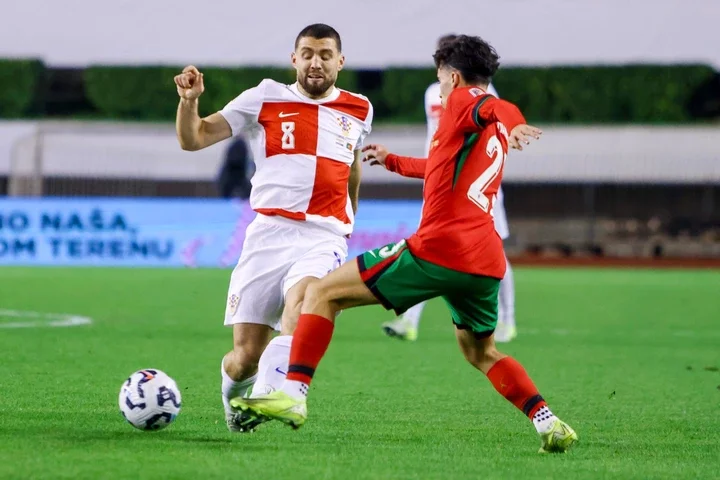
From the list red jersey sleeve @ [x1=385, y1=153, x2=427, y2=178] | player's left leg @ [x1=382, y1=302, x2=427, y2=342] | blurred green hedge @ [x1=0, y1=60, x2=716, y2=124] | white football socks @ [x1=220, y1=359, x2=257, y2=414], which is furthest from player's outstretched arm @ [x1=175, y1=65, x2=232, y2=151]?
blurred green hedge @ [x1=0, y1=60, x2=716, y2=124]

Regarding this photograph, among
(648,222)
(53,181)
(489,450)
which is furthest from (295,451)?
(648,222)

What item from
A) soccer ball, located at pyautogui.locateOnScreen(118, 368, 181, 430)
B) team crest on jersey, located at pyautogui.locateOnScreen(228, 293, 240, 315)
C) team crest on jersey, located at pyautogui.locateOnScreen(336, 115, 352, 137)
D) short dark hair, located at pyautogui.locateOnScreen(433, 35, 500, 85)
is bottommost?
soccer ball, located at pyautogui.locateOnScreen(118, 368, 181, 430)

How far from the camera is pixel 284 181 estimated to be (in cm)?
623

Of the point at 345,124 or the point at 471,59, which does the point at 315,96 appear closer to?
the point at 345,124

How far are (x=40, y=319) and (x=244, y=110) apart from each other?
20.2 ft

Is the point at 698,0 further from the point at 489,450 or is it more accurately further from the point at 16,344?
the point at 489,450

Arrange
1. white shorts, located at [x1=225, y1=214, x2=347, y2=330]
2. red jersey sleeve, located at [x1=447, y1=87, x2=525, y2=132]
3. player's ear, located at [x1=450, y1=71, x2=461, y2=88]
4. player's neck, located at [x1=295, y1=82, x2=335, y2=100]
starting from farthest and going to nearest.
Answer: player's neck, located at [x1=295, y1=82, x2=335, y2=100] < white shorts, located at [x1=225, y1=214, x2=347, y2=330] < player's ear, located at [x1=450, y1=71, x2=461, y2=88] < red jersey sleeve, located at [x1=447, y1=87, x2=525, y2=132]

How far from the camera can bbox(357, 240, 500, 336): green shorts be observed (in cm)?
540

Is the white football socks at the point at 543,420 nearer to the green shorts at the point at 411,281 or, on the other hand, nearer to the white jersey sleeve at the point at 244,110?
the green shorts at the point at 411,281

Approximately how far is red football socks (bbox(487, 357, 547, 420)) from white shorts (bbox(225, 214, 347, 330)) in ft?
3.14

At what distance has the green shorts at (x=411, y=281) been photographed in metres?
5.40

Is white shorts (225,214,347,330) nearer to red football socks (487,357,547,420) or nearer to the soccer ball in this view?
the soccer ball

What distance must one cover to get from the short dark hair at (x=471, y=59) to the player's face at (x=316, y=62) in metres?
0.79

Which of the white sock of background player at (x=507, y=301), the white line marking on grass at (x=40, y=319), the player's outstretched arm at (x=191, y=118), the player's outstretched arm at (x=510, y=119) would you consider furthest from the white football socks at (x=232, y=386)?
the white line marking on grass at (x=40, y=319)
